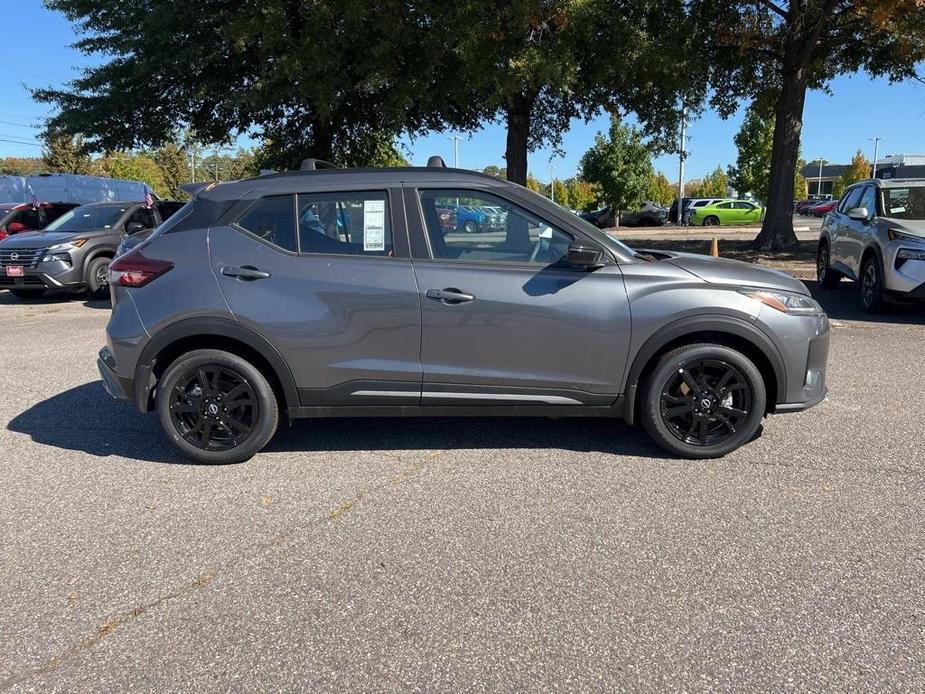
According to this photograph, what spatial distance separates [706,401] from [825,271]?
28.0 ft

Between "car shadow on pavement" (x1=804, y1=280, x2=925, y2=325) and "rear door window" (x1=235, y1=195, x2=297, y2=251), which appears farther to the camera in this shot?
"car shadow on pavement" (x1=804, y1=280, x2=925, y2=325)

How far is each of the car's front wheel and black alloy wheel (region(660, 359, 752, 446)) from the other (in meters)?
5.80

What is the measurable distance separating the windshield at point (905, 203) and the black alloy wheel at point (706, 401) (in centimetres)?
651

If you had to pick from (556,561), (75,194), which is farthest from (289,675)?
(75,194)

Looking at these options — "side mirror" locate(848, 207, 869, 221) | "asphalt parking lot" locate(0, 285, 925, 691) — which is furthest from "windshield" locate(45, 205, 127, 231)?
"side mirror" locate(848, 207, 869, 221)

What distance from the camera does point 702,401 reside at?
4.24 metres

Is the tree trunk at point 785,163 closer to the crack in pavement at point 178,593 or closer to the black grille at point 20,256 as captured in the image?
the crack in pavement at point 178,593

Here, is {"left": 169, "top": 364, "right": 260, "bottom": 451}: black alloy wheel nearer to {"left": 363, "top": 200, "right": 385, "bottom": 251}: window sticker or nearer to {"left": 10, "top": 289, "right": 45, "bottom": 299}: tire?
{"left": 363, "top": 200, "right": 385, "bottom": 251}: window sticker

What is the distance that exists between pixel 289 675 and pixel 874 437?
401 cm

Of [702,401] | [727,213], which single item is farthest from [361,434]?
[727,213]

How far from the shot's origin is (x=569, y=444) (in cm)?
464

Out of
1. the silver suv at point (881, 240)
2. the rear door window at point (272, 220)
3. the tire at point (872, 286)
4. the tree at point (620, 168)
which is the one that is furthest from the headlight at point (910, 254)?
the tree at point (620, 168)

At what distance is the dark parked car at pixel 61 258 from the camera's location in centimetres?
1134

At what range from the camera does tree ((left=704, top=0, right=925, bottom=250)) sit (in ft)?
46.4
